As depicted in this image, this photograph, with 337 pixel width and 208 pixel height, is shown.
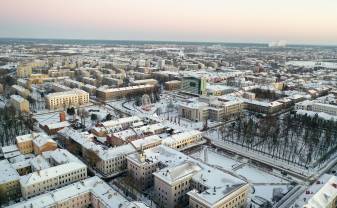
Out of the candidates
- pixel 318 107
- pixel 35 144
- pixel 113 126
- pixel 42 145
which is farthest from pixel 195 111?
pixel 35 144

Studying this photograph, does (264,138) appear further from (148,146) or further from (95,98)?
(95,98)

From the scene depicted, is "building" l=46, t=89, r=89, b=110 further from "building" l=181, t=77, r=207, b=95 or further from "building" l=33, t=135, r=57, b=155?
"building" l=181, t=77, r=207, b=95

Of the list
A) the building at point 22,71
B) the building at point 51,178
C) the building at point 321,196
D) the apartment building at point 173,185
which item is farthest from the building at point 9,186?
the building at point 22,71

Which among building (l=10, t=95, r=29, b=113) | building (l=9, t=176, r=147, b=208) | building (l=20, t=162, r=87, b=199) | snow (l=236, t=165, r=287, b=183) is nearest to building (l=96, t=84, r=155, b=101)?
building (l=10, t=95, r=29, b=113)

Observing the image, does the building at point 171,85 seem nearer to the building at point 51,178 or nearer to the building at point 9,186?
the building at point 51,178

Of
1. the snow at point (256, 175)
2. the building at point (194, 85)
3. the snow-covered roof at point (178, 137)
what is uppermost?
the building at point (194, 85)

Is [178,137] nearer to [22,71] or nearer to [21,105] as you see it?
[21,105]
